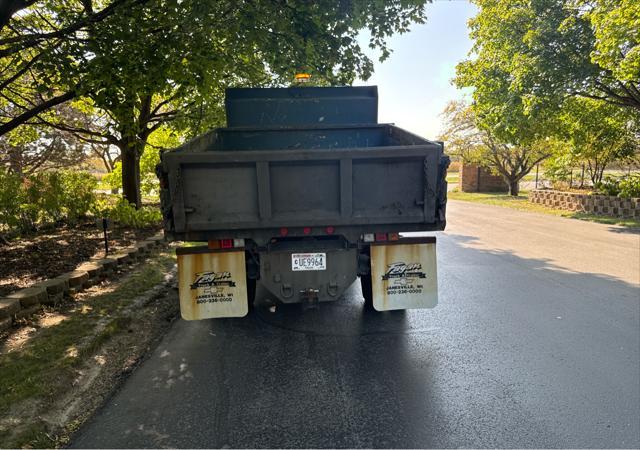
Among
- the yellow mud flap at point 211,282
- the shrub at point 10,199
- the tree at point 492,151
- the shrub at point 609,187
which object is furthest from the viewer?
the tree at point 492,151

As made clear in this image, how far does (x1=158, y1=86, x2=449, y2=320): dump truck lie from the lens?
3.64 metres

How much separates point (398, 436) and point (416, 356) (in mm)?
1252

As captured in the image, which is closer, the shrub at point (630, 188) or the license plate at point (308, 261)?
the license plate at point (308, 261)

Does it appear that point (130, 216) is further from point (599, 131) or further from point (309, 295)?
point (599, 131)

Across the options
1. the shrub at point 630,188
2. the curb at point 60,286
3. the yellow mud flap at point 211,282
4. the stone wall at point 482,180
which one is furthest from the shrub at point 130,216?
the stone wall at point 482,180

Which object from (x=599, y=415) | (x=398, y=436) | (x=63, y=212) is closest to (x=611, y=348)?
(x=599, y=415)

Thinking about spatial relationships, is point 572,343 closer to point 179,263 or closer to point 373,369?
point 373,369

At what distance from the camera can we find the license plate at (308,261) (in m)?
3.97

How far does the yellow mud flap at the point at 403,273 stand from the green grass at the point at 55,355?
9.14ft

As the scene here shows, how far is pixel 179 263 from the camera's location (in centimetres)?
386

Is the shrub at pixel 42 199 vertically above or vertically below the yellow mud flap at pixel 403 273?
above

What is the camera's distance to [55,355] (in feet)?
12.0

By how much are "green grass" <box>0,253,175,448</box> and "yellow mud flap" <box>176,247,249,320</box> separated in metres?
1.01

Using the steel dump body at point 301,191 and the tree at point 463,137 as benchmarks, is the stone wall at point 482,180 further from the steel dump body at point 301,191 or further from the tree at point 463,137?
the steel dump body at point 301,191
